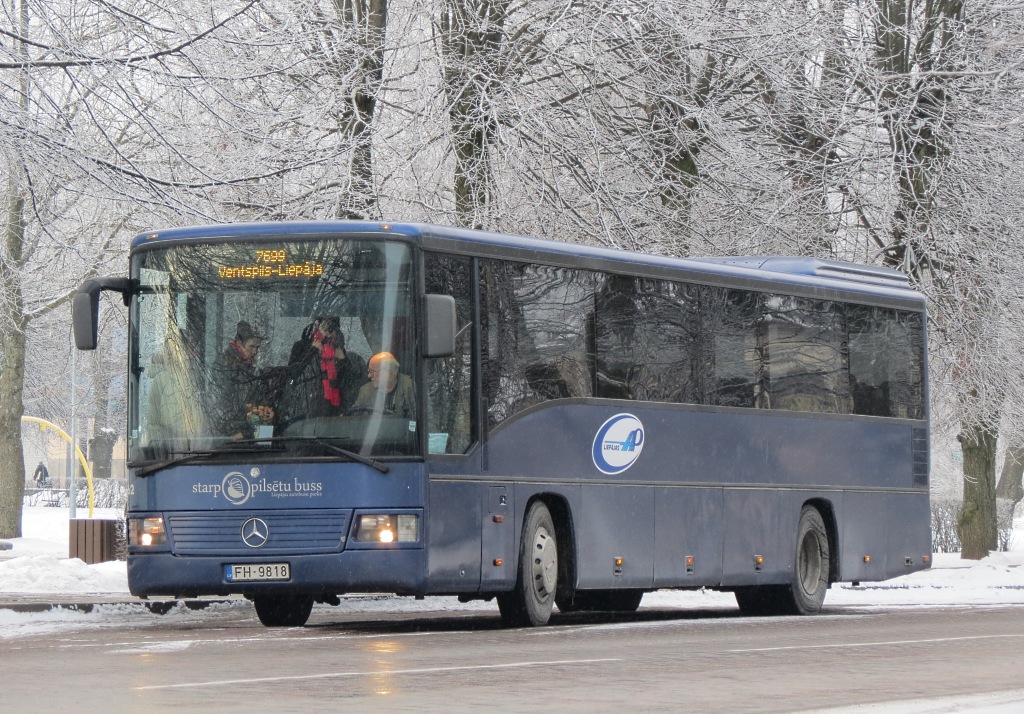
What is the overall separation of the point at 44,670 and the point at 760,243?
15.3m

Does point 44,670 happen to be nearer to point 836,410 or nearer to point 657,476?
point 657,476

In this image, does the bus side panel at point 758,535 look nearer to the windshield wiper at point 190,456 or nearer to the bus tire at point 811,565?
the bus tire at point 811,565

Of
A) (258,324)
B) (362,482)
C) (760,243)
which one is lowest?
(362,482)

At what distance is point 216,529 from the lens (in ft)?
51.7

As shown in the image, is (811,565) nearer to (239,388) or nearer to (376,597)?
(376,597)

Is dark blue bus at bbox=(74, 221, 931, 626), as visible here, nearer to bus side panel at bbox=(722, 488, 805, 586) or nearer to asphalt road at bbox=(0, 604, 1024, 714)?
bus side panel at bbox=(722, 488, 805, 586)

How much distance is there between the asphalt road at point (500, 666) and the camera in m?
10.0

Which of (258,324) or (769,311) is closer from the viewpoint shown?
(258,324)

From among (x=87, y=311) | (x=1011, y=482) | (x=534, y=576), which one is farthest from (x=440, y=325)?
(x=1011, y=482)

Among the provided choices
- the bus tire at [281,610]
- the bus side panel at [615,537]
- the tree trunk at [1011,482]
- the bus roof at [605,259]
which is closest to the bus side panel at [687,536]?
the bus side panel at [615,537]

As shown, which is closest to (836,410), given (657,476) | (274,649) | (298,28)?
(657,476)

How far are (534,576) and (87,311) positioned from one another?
431cm

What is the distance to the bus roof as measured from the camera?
16000mm

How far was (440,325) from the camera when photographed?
15445 mm
